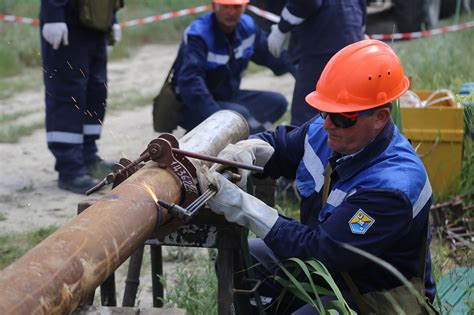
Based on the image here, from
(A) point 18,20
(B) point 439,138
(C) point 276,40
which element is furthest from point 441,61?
(A) point 18,20

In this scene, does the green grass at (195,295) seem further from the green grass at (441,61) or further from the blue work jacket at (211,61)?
the green grass at (441,61)

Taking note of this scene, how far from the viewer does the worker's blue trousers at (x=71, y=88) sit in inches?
226

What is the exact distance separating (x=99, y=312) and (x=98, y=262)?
6.9 inches

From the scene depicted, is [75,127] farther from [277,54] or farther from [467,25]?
[467,25]

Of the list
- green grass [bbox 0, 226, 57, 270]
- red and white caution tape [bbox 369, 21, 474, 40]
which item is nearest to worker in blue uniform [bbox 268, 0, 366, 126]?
green grass [bbox 0, 226, 57, 270]

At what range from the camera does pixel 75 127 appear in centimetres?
589

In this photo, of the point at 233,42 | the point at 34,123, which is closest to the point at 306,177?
the point at 233,42

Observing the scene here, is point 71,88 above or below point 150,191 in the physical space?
below

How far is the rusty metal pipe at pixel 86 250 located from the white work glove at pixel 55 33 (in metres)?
3.01

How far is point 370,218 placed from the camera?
106 inches

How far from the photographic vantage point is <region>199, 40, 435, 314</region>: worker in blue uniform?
2719 mm

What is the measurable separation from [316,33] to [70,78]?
1.63 metres

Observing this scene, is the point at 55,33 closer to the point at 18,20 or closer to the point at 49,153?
the point at 49,153

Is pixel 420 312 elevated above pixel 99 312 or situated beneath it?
situated beneath
